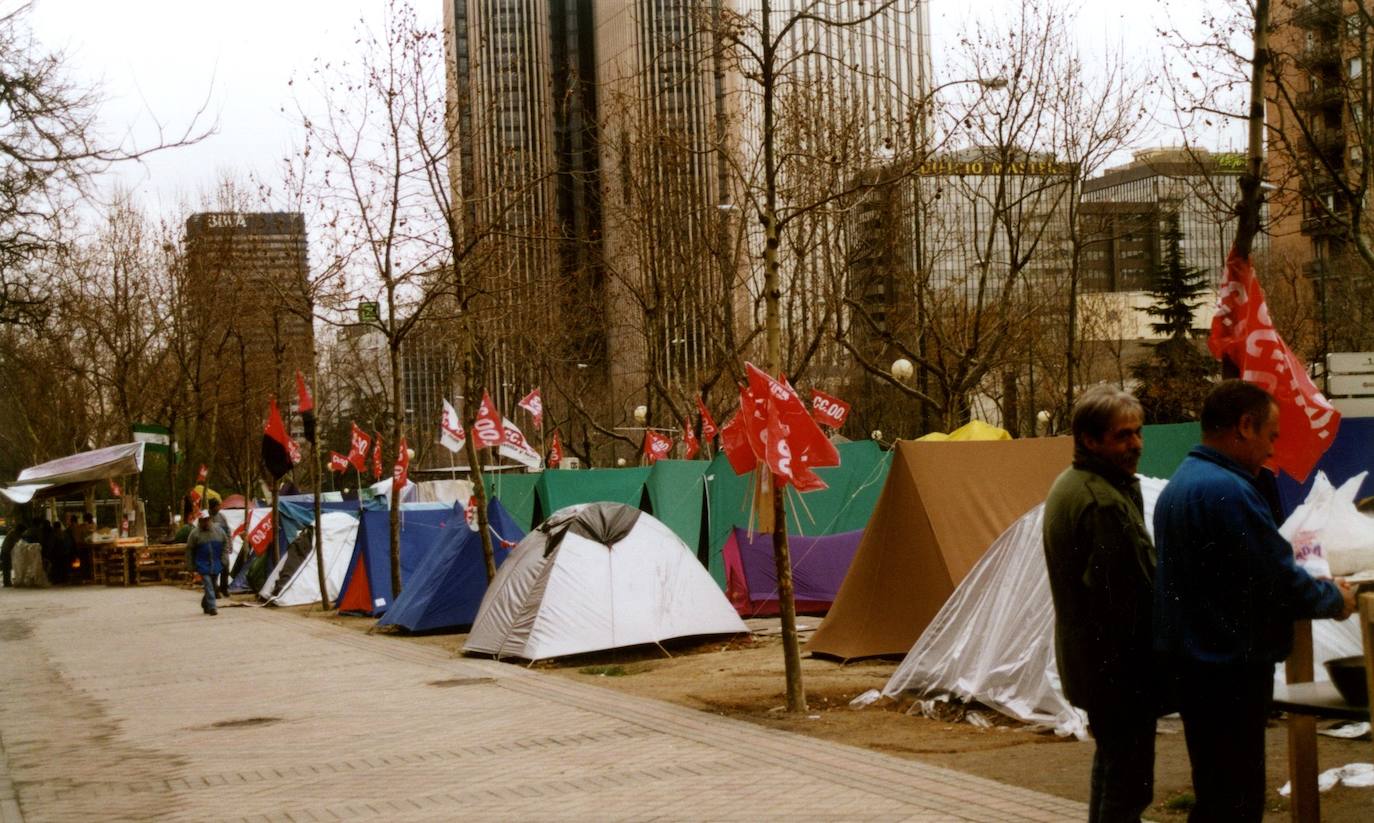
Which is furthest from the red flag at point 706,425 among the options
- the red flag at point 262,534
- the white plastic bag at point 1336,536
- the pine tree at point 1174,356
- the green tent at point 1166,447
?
the pine tree at point 1174,356

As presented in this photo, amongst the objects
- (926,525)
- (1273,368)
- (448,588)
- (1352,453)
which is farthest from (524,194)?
(1273,368)

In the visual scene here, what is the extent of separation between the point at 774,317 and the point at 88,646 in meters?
13.3

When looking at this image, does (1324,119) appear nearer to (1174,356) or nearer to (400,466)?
(400,466)

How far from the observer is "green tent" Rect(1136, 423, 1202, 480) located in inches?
720

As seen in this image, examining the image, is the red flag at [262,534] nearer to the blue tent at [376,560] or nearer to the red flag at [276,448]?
the red flag at [276,448]

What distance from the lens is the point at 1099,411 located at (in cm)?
541

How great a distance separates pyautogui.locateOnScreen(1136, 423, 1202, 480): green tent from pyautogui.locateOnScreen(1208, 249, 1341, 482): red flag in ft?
30.6

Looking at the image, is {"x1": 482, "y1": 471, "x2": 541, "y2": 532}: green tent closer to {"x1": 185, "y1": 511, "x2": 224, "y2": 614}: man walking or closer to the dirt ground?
{"x1": 185, "y1": 511, "x2": 224, "y2": 614}: man walking

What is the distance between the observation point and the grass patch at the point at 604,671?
50.4ft

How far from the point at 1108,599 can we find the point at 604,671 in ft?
35.4

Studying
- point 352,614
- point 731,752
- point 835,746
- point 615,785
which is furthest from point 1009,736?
point 352,614

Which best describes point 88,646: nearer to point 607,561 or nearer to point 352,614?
point 352,614

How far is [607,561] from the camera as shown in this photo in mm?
16766

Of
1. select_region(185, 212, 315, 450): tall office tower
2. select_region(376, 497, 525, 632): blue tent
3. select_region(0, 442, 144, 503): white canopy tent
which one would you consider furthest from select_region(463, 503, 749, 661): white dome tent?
select_region(0, 442, 144, 503): white canopy tent
